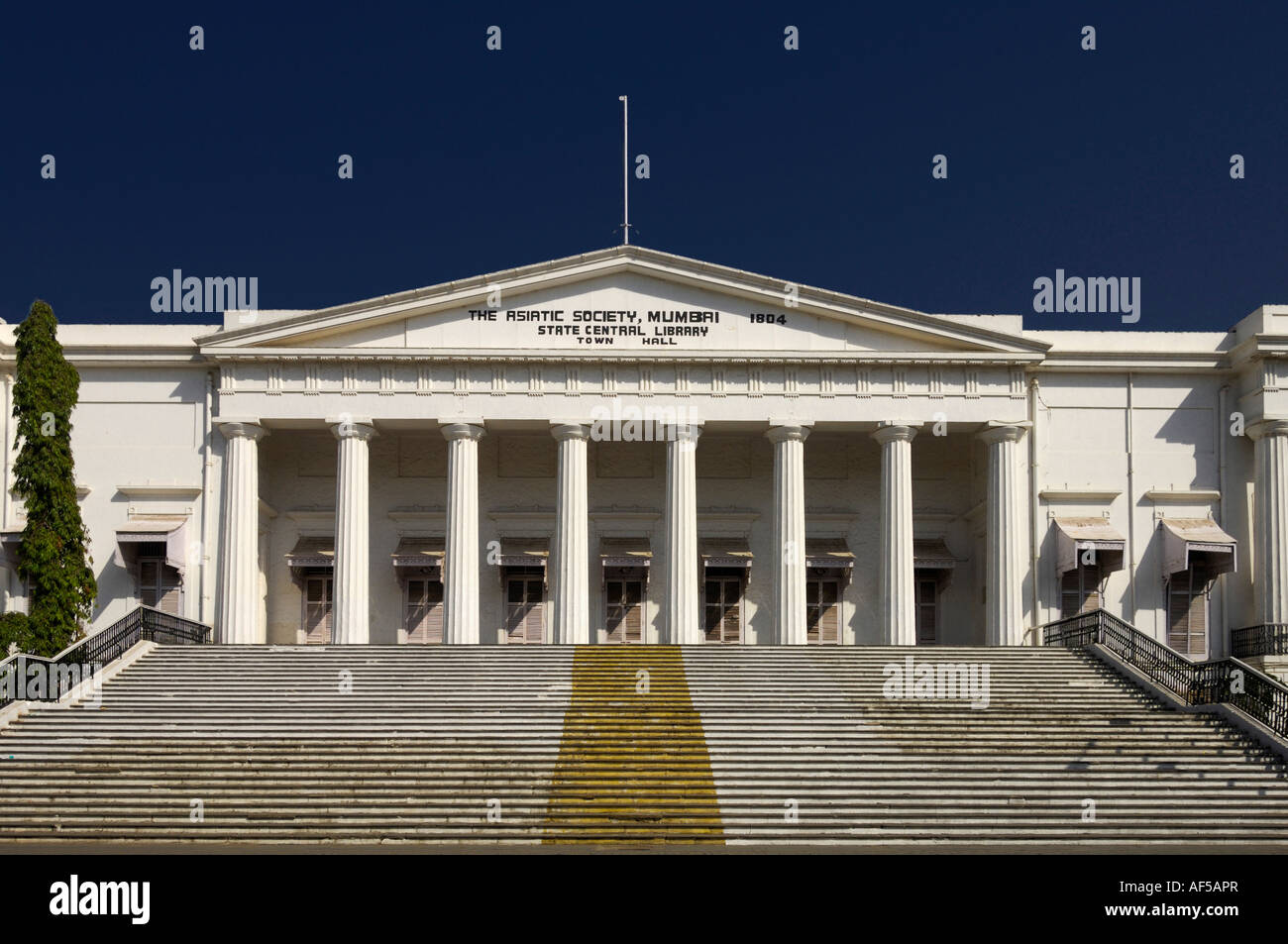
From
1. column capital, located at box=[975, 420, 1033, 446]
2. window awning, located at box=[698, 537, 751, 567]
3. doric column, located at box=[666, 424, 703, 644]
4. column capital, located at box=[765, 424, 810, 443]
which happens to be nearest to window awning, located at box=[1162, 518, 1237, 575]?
column capital, located at box=[975, 420, 1033, 446]

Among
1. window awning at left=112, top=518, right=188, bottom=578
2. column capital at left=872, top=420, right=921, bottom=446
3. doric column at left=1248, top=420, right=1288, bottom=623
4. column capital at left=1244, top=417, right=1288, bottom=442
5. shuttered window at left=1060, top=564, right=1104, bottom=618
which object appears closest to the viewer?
window awning at left=112, top=518, right=188, bottom=578

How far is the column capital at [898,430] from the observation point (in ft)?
126

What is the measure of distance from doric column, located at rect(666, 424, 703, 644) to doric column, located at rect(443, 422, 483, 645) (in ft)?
16.6

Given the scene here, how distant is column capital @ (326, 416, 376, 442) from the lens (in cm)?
3806

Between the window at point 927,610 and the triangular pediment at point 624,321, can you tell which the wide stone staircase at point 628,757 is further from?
the triangular pediment at point 624,321

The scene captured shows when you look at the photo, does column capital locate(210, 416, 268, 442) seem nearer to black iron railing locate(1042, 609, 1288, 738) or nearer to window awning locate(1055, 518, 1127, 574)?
black iron railing locate(1042, 609, 1288, 738)

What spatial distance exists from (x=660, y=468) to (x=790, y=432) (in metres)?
→ 4.71

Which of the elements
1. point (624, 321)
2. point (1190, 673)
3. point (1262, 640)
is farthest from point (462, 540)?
point (1262, 640)

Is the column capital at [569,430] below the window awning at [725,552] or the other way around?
the other way around

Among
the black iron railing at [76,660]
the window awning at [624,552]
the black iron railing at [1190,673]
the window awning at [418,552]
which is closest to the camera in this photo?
the black iron railing at [1190,673]

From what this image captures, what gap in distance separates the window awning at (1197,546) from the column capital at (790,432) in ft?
34.2

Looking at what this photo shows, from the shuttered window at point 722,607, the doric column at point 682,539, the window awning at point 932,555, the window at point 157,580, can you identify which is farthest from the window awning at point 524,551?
the window awning at point 932,555

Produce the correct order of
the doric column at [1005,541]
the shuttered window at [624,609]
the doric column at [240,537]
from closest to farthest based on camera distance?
the doric column at [240,537], the doric column at [1005,541], the shuttered window at [624,609]

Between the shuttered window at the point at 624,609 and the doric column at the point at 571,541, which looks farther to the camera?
the shuttered window at the point at 624,609
